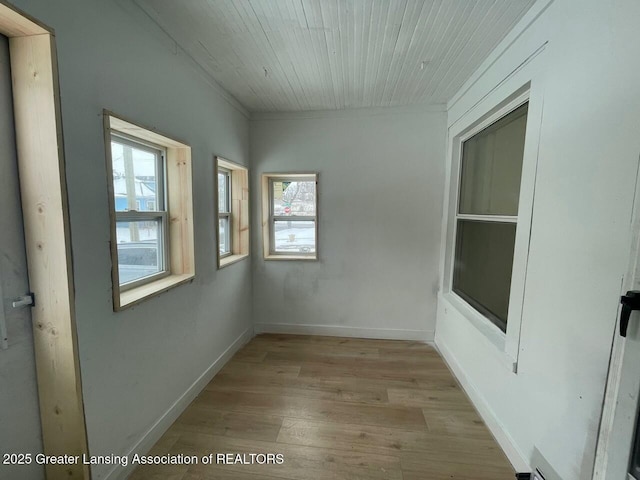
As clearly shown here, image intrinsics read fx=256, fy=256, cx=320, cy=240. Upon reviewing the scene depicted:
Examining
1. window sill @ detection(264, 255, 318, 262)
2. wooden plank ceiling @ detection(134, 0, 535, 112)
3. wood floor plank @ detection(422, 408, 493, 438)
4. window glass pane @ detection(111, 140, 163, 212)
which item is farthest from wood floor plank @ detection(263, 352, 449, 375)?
wooden plank ceiling @ detection(134, 0, 535, 112)

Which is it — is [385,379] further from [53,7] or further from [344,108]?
[53,7]

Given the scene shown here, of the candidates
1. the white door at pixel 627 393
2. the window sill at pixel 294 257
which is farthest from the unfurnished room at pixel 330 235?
the window sill at pixel 294 257

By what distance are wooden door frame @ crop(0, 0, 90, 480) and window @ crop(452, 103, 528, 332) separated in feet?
7.96

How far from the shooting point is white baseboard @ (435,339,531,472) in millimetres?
1466

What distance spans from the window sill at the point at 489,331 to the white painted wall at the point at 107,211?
221 centimetres

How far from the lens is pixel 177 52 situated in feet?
5.75

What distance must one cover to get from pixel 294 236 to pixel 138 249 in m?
1.79

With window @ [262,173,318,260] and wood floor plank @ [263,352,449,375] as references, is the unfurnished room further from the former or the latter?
window @ [262,173,318,260]

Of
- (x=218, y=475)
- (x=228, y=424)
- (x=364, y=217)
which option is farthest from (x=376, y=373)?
(x=364, y=217)

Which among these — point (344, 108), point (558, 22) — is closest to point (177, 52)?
point (344, 108)

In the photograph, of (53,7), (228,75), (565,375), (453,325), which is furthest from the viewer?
(453,325)

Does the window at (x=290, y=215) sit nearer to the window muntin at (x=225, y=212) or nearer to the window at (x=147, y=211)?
the window muntin at (x=225, y=212)

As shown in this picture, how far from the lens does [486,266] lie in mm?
2074

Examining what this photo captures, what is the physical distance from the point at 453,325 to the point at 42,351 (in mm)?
2867
